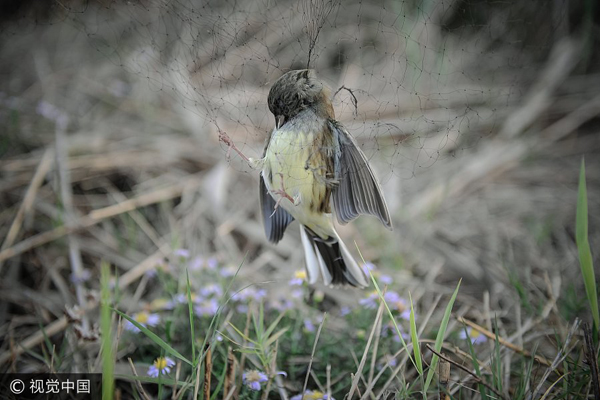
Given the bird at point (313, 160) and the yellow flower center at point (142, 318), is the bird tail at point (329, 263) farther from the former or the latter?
the yellow flower center at point (142, 318)

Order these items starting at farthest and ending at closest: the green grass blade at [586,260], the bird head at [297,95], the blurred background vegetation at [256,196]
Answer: the blurred background vegetation at [256,196], the green grass blade at [586,260], the bird head at [297,95]

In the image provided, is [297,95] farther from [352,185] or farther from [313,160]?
[352,185]

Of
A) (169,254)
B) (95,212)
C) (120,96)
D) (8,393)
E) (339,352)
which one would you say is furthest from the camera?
(120,96)

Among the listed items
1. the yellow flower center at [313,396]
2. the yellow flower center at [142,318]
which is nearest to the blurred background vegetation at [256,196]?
the yellow flower center at [142,318]

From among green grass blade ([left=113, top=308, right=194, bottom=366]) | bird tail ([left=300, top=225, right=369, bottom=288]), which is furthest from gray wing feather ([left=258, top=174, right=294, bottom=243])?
green grass blade ([left=113, top=308, right=194, bottom=366])

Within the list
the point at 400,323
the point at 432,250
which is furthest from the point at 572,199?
the point at 400,323

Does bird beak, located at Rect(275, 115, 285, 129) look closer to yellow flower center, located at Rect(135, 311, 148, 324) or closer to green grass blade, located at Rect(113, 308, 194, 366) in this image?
green grass blade, located at Rect(113, 308, 194, 366)

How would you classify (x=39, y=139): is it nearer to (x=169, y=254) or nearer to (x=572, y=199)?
(x=169, y=254)
